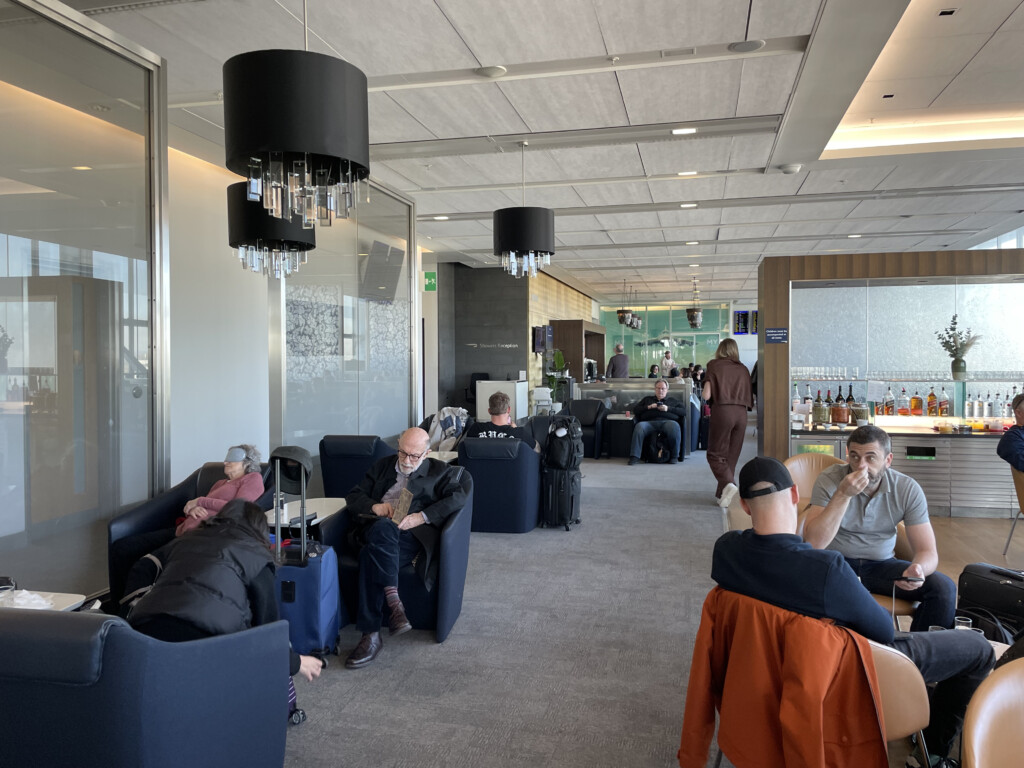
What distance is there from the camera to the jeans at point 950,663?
7.80 ft

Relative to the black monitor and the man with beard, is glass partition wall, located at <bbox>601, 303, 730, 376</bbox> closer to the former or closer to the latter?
the black monitor

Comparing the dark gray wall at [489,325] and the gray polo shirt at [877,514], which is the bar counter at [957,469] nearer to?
the gray polo shirt at [877,514]

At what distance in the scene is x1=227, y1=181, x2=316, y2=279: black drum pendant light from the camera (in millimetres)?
5246

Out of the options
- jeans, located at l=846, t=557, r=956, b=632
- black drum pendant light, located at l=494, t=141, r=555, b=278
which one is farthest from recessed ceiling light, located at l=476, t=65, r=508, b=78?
jeans, located at l=846, t=557, r=956, b=632

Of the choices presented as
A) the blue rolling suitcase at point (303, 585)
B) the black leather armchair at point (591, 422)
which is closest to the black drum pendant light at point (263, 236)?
the blue rolling suitcase at point (303, 585)

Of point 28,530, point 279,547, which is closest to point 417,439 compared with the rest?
point 279,547

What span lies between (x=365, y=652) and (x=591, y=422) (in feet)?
26.8

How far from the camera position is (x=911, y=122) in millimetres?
7059

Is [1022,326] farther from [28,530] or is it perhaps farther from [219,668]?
[28,530]

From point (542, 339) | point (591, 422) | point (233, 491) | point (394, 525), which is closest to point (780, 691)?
point (394, 525)

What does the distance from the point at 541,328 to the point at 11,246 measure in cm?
1347

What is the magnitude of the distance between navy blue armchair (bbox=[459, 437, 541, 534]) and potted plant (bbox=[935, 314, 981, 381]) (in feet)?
15.1

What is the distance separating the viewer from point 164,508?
4.32 meters

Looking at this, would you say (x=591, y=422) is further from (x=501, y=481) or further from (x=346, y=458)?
(x=346, y=458)
